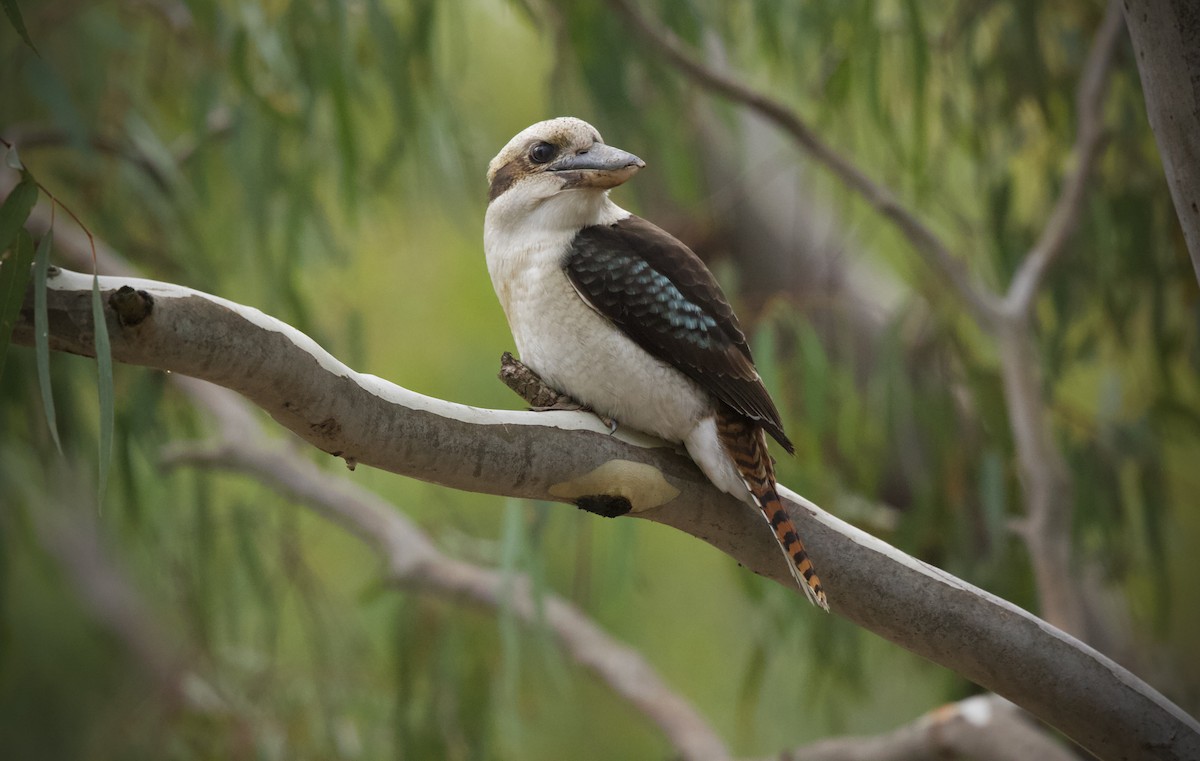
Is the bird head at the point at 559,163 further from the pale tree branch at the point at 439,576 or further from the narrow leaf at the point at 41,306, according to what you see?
the pale tree branch at the point at 439,576

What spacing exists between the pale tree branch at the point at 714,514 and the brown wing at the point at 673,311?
10 cm

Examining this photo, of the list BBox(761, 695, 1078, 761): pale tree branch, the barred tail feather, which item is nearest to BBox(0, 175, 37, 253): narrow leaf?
the barred tail feather

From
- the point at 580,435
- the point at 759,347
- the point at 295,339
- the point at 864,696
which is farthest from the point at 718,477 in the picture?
the point at 864,696

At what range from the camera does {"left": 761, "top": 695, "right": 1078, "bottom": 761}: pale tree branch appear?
1628 millimetres

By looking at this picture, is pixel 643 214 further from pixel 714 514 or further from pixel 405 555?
pixel 714 514

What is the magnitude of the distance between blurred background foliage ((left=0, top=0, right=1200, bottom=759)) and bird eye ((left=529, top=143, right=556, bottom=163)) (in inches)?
21.7

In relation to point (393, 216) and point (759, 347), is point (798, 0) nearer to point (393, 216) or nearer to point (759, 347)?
point (759, 347)

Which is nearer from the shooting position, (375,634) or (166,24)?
(166,24)

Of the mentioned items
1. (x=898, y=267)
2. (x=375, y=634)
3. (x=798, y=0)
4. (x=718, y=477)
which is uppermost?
(x=798, y=0)

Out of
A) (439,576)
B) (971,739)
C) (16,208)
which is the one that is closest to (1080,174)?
(971,739)

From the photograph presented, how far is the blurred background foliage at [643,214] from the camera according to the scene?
81.7 inches

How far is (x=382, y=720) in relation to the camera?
262 centimetres

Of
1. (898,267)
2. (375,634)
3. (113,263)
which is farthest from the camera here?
(375,634)

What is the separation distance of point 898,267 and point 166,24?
5.80 ft
